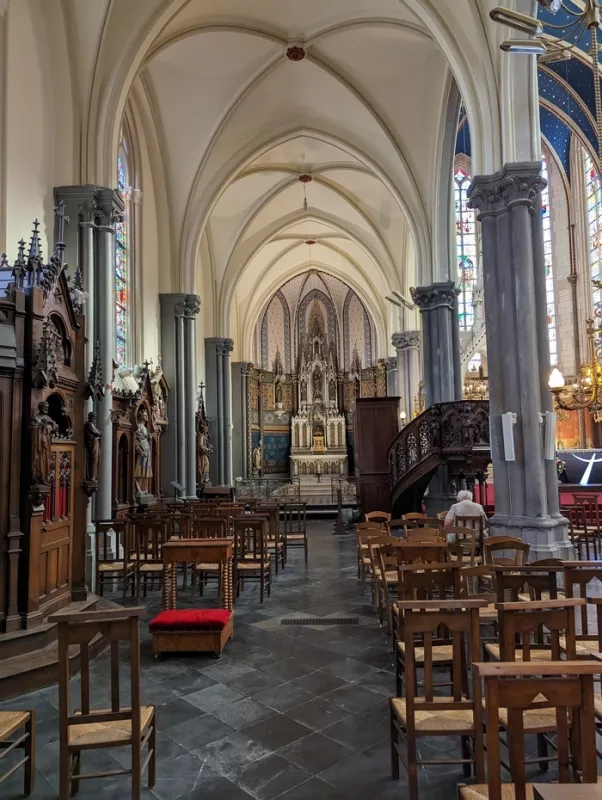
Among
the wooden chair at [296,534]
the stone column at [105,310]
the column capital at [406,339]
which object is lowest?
the wooden chair at [296,534]

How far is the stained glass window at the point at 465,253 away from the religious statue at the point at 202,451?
1163 cm

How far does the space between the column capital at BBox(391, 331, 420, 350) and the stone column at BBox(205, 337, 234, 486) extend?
6.87 metres

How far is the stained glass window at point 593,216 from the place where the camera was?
20328 mm

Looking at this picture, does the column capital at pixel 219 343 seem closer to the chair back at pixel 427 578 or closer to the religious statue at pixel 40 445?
the religious statue at pixel 40 445

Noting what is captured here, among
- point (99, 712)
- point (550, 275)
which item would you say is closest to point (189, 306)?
point (550, 275)

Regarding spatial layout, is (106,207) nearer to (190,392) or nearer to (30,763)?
(190,392)

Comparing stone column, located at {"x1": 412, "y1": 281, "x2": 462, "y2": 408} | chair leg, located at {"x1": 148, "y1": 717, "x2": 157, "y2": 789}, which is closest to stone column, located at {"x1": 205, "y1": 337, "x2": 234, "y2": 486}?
stone column, located at {"x1": 412, "y1": 281, "x2": 462, "y2": 408}

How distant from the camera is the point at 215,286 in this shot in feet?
75.0

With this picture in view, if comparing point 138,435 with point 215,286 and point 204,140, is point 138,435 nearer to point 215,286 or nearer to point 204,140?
point 204,140

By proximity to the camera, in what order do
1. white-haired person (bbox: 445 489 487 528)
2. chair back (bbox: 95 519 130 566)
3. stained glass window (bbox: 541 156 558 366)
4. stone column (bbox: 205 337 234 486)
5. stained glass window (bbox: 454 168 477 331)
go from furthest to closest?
1. stained glass window (bbox: 454 168 477 331)
2. stained glass window (bbox: 541 156 558 366)
3. stone column (bbox: 205 337 234 486)
4. white-haired person (bbox: 445 489 487 528)
5. chair back (bbox: 95 519 130 566)

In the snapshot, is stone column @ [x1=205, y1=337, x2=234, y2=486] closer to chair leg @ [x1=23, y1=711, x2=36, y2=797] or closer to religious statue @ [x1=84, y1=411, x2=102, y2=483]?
religious statue @ [x1=84, y1=411, x2=102, y2=483]

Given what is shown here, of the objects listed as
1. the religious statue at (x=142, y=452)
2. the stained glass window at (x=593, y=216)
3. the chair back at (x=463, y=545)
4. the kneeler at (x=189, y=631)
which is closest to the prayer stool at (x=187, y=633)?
the kneeler at (x=189, y=631)

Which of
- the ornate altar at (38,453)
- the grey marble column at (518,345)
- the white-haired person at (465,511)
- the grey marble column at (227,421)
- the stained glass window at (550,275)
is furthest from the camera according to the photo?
the stained glass window at (550,275)

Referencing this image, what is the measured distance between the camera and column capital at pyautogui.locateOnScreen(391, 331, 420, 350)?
24.3m
